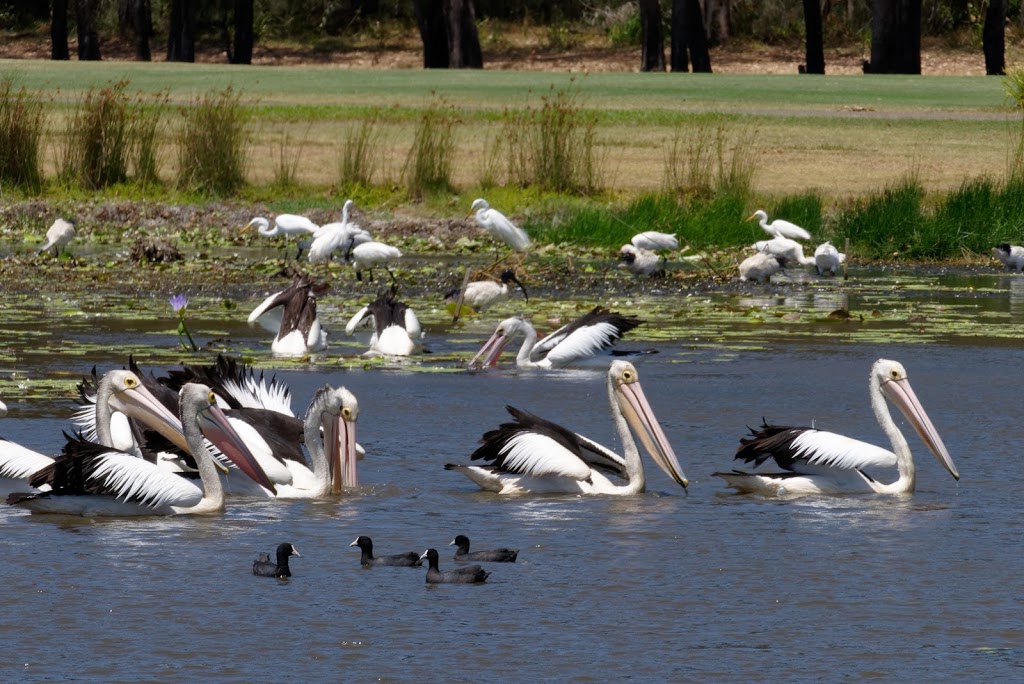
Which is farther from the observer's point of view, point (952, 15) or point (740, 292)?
point (952, 15)

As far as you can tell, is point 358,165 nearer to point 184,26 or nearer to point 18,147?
point 18,147

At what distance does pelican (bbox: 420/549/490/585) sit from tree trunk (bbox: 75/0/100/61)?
5019cm

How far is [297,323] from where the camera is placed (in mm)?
11719

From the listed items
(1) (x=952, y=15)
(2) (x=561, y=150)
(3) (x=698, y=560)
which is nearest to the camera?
(3) (x=698, y=560)

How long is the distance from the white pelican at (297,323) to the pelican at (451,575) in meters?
5.47

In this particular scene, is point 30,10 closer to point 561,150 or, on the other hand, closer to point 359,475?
point 561,150

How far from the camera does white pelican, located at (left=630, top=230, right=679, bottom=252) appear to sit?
17172 millimetres

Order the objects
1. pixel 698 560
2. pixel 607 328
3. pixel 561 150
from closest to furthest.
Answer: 1. pixel 698 560
2. pixel 607 328
3. pixel 561 150

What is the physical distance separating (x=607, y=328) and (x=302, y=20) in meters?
54.4

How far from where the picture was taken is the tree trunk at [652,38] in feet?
164

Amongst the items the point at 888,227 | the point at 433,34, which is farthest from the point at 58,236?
the point at 433,34

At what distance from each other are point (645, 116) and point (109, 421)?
2328 centimetres

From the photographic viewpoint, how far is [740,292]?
52.6 feet

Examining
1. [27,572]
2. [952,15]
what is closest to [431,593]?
[27,572]
